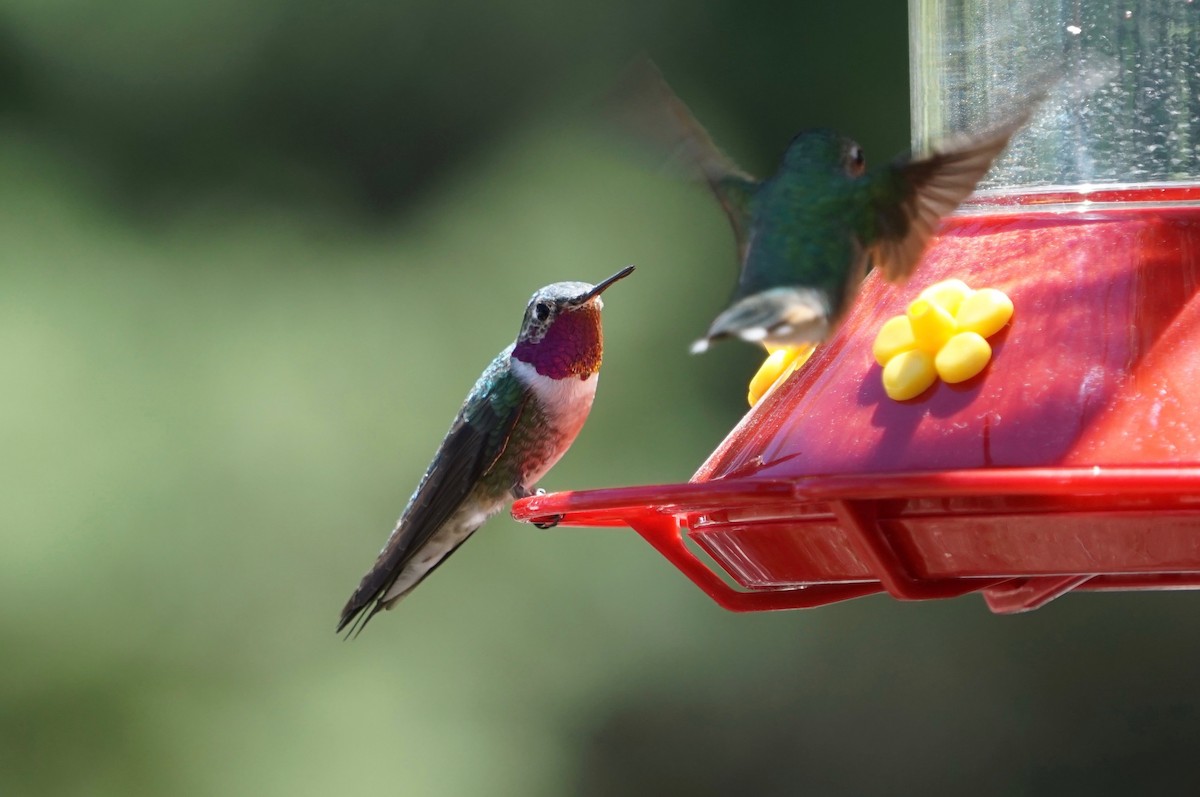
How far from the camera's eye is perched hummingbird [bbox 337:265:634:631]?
5.03 metres

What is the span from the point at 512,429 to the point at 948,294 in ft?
7.34

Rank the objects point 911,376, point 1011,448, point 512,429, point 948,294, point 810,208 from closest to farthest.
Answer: point 1011,448, point 911,376, point 948,294, point 810,208, point 512,429

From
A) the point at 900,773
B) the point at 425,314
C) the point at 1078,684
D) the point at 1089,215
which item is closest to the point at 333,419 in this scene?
the point at 425,314

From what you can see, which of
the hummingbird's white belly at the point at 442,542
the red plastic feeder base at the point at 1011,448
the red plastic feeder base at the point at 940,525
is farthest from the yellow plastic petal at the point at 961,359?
the hummingbird's white belly at the point at 442,542

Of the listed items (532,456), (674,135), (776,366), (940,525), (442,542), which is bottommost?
(442,542)

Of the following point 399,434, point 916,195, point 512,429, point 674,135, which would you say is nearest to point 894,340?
point 916,195

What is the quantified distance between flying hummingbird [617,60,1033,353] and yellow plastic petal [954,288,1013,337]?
19cm

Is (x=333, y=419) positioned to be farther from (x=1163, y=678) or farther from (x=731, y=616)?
(x=1163, y=678)

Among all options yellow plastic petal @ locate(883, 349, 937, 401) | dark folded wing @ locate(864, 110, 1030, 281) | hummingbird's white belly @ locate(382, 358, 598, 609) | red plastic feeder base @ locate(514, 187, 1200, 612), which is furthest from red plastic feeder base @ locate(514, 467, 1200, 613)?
hummingbird's white belly @ locate(382, 358, 598, 609)

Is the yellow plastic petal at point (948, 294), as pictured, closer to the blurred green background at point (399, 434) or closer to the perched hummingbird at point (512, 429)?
the perched hummingbird at point (512, 429)

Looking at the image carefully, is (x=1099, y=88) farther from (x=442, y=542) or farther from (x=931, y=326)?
(x=442, y=542)

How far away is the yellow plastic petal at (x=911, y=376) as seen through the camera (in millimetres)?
2873

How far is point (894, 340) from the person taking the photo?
2.98m

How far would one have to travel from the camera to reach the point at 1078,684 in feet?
33.2
